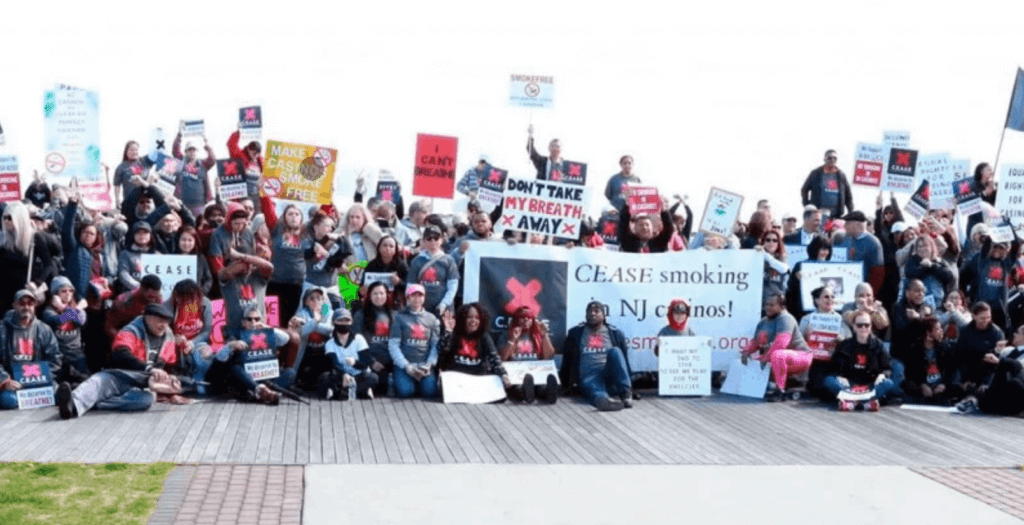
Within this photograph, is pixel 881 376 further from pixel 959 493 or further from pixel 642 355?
pixel 959 493

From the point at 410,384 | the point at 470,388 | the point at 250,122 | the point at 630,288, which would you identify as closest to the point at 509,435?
the point at 470,388

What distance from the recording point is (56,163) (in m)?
14.5

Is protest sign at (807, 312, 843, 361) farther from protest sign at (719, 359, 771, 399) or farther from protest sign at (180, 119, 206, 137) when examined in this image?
protest sign at (180, 119, 206, 137)

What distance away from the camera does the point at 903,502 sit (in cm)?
923

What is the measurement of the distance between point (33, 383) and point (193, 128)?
23.1 ft

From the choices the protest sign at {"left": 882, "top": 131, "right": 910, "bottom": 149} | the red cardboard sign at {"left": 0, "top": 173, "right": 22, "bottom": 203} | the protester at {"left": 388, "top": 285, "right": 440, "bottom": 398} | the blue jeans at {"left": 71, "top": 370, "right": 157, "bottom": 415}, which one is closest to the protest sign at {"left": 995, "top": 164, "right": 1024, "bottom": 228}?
the protest sign at {"left": 882, "top": 131, "right": 910, "bottom": 149}

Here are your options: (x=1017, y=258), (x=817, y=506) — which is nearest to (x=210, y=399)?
(x=817, y=506)

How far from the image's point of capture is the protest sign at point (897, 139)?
62.0 ft

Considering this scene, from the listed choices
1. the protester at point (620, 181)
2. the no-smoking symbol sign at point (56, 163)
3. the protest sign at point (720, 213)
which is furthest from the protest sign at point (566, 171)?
the no-smoking symbol sign at point (56, 163)

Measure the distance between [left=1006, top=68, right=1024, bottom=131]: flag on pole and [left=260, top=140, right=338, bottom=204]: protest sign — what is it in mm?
10666

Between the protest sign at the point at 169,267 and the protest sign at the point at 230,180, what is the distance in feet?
7.40

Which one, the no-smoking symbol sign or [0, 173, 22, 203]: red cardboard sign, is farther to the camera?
the no-smoking symbol sign

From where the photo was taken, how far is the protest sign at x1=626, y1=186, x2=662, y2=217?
14945mm

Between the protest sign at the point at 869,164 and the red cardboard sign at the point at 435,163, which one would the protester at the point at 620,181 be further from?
the protest sign at the point at 869,164
